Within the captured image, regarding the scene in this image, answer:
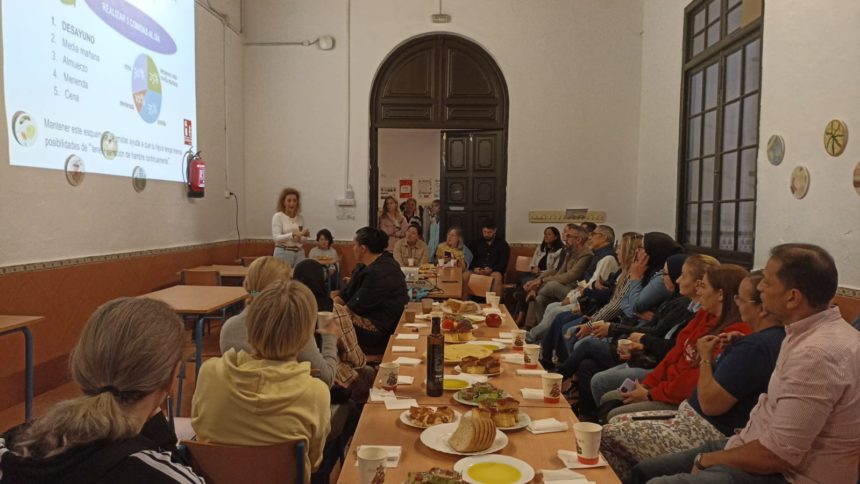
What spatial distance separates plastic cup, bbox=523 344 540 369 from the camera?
9.03 ft

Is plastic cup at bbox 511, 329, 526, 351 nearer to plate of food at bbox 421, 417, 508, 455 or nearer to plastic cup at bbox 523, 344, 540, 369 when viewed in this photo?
plastic cup at bbox 523, 344, 540, 369

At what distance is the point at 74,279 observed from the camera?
16.2ft

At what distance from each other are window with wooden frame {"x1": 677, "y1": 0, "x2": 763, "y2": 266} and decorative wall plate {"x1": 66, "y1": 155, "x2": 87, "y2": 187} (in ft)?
17.8

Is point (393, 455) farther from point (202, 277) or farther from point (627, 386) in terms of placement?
point (202, 277)

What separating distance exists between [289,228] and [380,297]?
3839 mm

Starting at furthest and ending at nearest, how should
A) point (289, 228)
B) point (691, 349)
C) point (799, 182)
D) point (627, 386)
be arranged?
1. point (289, 228)
2. point (799, 182)
3. point (627, 386)
4. point (691, 349)

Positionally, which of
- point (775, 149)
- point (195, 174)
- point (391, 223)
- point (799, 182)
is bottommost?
point (391, 223)

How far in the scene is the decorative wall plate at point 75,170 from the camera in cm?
479

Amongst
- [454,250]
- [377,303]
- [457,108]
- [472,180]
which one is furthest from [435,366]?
[457,108]

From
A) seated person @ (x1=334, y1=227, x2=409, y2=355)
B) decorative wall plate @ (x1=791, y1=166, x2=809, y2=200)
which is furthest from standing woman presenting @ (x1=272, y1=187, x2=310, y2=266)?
decorative wall plate @ (x1=791, y1=166, x2=809, y2=200)

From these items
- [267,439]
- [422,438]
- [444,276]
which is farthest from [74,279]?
[422,438]

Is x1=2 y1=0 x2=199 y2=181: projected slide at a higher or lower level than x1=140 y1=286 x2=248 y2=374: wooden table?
higher

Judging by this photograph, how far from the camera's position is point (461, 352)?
2953 millimetres

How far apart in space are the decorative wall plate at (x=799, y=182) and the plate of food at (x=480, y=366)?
295cm
